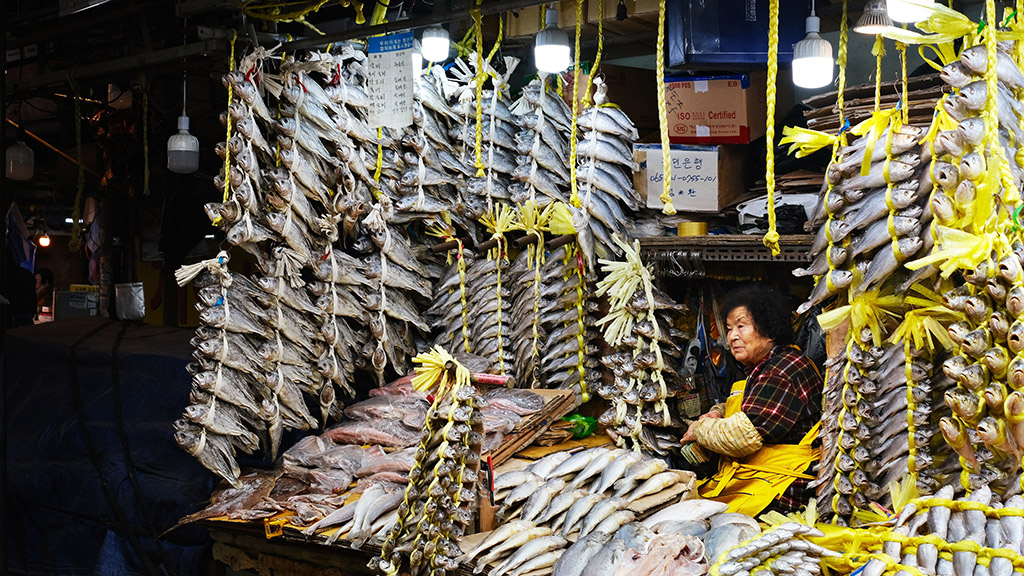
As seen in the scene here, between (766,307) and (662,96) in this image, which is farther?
(766,307)

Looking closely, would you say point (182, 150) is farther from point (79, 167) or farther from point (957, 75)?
point (957, 75)

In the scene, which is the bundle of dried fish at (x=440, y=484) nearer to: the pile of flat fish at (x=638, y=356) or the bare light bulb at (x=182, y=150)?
the pile of flat fish at (x=638, y=356)

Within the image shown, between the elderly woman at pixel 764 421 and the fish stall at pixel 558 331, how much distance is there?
27cm

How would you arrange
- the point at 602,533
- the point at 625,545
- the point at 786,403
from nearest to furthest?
the point at 625,545 → the point at 602,533 → the point at 786,403

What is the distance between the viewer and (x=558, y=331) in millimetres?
6082

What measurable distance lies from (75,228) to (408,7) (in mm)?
4526

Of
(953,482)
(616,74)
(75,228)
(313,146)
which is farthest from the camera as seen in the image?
(75,228)

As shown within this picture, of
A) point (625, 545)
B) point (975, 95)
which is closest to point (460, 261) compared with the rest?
point (625, 545)

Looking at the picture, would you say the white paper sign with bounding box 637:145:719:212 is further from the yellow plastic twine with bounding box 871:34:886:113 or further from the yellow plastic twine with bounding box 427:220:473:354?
the yellow plastic twine with bounding box 427:220:473:354

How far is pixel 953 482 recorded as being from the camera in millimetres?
3727

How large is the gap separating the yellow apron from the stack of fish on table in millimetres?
497

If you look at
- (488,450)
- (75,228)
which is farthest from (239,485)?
(75,228)

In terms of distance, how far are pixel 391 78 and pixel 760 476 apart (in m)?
3.29

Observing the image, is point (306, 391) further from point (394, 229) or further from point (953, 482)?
point (953, 482)
